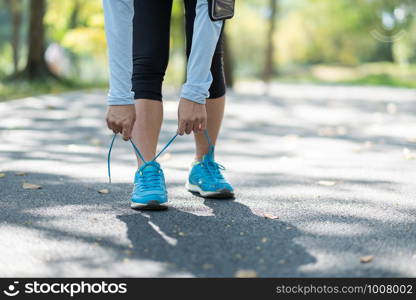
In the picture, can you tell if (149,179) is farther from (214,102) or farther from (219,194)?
(214,102)

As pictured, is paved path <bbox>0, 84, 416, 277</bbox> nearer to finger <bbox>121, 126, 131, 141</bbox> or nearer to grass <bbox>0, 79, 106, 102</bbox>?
finger <bbox>121, 126, 131, 141</bbox>

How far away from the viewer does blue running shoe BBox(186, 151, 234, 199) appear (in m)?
3.00

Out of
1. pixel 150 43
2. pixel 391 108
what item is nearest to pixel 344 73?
pixel 391 108

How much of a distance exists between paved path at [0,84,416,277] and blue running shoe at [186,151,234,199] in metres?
0.06

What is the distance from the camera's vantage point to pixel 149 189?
2.76m

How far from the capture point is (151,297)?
70.1 inches

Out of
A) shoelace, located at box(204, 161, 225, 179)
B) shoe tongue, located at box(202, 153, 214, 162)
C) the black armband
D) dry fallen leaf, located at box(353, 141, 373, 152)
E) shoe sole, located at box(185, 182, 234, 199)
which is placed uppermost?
the black armband

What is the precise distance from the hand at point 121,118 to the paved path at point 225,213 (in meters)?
0.34

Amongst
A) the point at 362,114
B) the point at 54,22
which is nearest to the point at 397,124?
the point at 362,114

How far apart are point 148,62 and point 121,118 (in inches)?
11.3

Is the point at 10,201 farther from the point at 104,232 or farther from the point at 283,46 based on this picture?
the point at 283,46

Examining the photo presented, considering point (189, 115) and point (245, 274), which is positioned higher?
point (189, 115)

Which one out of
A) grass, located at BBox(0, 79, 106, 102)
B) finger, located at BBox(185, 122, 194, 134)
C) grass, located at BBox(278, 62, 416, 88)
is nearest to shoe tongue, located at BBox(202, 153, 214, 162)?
finger, located at BBox(185, 122, 194, 134)

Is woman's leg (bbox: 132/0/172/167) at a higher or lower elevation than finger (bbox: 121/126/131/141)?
higher
